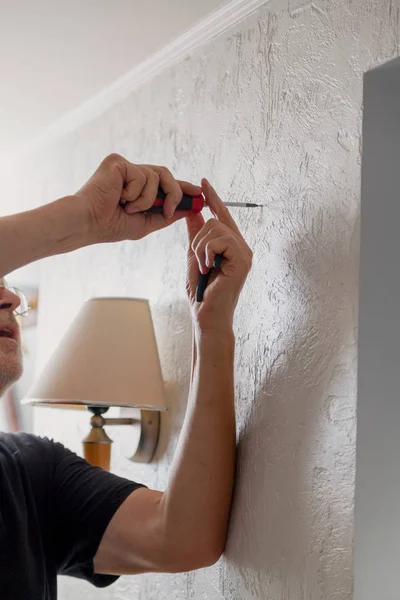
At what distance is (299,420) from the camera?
1266mm

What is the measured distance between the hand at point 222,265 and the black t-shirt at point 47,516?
39 cm

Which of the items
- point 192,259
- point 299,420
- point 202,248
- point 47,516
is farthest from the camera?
point 47,516

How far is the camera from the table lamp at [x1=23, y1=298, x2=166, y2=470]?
1622mm

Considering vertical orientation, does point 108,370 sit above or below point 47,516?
above

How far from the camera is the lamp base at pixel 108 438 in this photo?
1772 millimetres

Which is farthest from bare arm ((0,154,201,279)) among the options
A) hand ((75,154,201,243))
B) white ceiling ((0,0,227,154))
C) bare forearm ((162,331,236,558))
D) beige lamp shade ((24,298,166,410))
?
white ceiling ((0,0,227,154))

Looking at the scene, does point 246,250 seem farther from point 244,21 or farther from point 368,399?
point 244,21

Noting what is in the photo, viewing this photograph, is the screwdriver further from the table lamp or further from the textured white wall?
the table lamp

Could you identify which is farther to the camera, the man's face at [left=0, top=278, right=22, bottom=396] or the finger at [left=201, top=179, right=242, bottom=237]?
the man's face at [left=0, top=278, right=22, bottom=396]

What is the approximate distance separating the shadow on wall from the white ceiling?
605mm

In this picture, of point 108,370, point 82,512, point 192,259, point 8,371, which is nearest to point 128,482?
point 82,512

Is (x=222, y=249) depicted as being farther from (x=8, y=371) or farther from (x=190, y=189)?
(x=8, y=371)

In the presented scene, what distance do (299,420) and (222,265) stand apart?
28 centimetres

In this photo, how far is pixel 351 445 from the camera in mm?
1146
